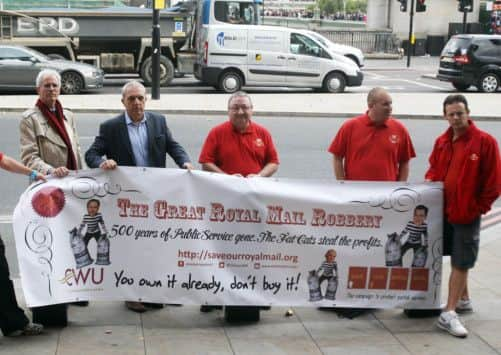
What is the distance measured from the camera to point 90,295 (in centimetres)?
614

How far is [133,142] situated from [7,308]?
1488 mm

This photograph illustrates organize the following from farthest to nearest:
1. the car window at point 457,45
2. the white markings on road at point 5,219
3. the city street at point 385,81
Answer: the car window at point 457,45 → the city street at point 385,81 → the white markings on road at point 5,219

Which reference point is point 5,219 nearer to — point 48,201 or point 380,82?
point 48,201

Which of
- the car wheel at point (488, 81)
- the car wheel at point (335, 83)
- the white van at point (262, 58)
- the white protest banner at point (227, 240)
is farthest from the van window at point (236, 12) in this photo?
the white protest banner at point (227, 240)

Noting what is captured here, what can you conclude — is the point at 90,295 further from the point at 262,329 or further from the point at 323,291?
the point at 323,291

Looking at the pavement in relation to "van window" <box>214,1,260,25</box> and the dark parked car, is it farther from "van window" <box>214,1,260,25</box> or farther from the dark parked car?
the dark parked car

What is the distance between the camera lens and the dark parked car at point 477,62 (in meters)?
26.8

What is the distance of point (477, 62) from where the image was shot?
26766 millimetres

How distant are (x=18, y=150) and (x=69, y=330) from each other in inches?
319

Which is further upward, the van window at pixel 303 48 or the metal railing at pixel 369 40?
the van window at pixel 303 48

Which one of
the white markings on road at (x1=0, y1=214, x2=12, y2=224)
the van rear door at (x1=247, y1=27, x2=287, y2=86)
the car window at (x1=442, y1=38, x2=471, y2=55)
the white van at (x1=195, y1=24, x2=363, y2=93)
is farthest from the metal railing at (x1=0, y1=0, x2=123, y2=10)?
the white markings on road at (x1=0, y1=214, x2=12, y2=224)

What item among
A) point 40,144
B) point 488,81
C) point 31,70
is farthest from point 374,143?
point 488,81

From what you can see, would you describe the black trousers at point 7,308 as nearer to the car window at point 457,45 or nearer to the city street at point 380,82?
the city street at point 380,82

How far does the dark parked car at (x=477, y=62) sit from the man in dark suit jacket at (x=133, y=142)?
2174 centimetres
